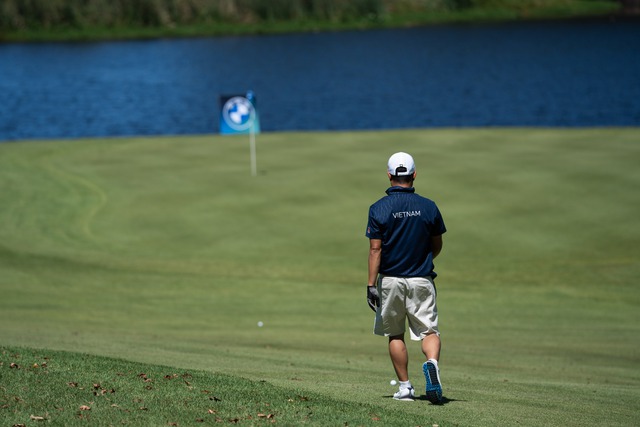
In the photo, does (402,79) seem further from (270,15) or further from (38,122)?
(270,15)

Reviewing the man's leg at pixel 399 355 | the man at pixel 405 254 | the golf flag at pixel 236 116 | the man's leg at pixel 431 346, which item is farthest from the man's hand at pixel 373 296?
the golf flag at pixel 236 116

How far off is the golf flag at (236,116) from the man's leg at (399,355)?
17575mm

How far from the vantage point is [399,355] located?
9430 mm

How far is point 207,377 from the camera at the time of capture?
973 centimetres

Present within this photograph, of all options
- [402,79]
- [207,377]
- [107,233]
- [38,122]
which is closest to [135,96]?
[38,122]

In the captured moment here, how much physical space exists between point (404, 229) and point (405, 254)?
0.72 ft

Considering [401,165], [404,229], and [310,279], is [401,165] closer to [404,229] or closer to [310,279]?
[404,229]

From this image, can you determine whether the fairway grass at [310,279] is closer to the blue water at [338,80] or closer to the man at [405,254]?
the man at [405,254]

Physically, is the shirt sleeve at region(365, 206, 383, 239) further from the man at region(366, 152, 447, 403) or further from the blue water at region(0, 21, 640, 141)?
the blue water at region(0, 21, 640, 141)

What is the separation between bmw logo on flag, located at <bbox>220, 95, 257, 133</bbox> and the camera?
26781 mm

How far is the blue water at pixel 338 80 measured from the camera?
61438mm

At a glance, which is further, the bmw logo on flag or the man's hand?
the bmw logo on flag

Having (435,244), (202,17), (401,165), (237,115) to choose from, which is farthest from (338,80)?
(401,165)

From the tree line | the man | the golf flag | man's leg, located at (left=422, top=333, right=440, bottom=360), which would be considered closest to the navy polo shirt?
the man
